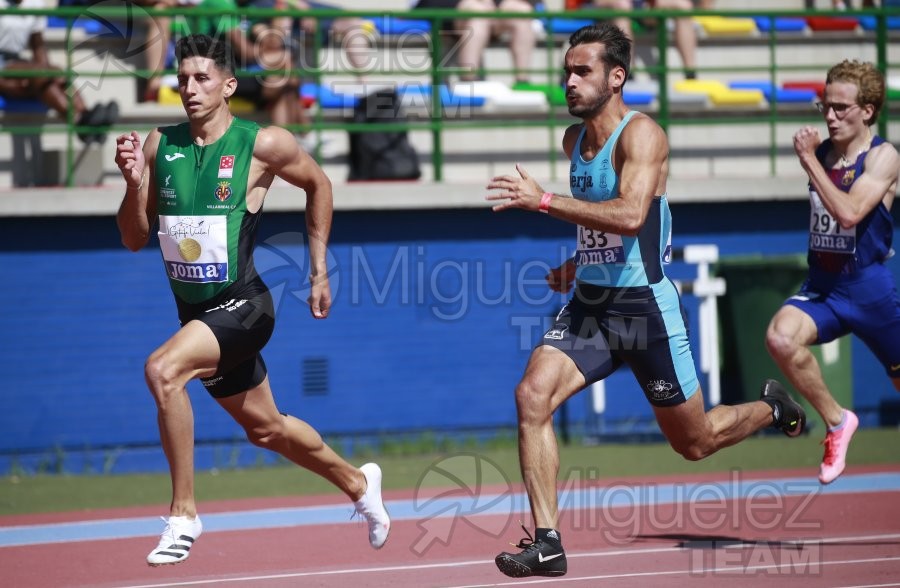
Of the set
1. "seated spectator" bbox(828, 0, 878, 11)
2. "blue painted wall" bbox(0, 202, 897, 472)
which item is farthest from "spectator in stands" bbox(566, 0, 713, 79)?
"blue painted wall" bbox(0, 202, 897, 472)

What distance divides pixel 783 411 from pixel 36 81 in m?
8.30

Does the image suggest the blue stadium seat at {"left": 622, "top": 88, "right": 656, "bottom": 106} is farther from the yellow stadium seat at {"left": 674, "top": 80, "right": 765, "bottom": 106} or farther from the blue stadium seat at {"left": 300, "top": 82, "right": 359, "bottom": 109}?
the blue stadium seat at {"left": 300, "top": 82, "right": 359, "bottom": 109}

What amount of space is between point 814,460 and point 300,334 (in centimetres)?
499

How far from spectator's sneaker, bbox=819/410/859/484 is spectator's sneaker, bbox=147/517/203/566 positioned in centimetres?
399

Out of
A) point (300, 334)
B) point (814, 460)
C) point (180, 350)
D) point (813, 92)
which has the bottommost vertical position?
point (814, 460)

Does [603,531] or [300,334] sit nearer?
[603,531]

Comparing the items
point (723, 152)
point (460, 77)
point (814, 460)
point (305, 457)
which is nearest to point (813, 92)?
point (723, 152)

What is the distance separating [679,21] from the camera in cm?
1473

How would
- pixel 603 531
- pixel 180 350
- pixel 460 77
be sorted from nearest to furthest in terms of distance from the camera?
pixel 180 350 < pixel 603 531 < pixel 460 77

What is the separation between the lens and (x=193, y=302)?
6836 millimetres

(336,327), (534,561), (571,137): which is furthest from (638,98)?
(534,561)

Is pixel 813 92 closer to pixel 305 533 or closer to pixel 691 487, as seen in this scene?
pixel 691 487

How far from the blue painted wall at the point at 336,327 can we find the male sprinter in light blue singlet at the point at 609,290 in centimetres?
581

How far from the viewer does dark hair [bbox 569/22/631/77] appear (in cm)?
642
